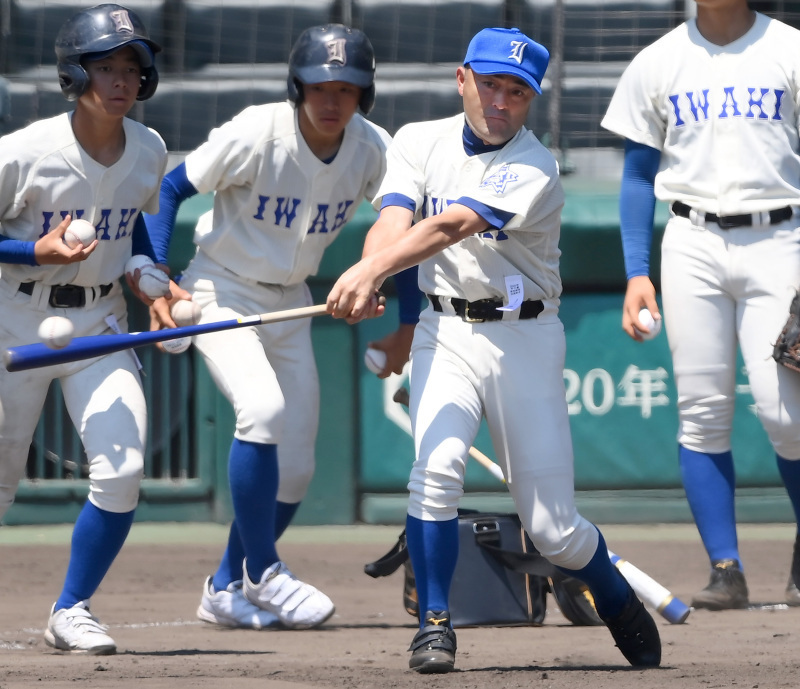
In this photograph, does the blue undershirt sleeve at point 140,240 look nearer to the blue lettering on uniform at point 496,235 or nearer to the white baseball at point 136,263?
the white baseball at point 136,263

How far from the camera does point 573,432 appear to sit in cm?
612

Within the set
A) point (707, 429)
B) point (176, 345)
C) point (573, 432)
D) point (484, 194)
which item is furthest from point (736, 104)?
point (573, 432)

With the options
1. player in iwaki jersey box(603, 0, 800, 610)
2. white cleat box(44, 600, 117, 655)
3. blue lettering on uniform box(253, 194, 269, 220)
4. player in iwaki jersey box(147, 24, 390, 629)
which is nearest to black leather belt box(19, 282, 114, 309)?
player in iwaki jersey box(147, 24, 390, 629)

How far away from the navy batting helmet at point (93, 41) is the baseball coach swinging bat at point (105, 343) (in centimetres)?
74

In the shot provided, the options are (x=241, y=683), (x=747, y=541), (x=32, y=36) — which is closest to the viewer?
(x=241, y=683)

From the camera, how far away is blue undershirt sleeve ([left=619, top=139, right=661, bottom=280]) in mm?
4285

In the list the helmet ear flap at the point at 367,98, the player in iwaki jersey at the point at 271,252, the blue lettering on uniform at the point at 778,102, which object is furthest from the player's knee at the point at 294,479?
the blue lettering on uniform at the point at 778,102

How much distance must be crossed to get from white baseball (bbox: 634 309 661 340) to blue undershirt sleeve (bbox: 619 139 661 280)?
1.03 ft

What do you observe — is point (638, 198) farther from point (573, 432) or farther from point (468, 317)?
point (573, 432)

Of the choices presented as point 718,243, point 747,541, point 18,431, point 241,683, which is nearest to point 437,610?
point 241,683

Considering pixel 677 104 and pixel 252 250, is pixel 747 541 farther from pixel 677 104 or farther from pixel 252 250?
pixel 252 250

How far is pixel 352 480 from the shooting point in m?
6.13

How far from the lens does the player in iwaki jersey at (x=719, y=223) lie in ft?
13.4

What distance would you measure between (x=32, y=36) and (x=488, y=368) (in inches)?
188
